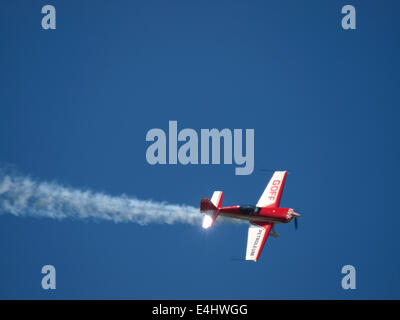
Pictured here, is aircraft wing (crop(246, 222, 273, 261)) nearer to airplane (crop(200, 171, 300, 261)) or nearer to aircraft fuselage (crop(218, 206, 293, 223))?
airplane (crop(200, 171, 300, 261))

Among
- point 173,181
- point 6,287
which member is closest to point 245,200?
point 173,181

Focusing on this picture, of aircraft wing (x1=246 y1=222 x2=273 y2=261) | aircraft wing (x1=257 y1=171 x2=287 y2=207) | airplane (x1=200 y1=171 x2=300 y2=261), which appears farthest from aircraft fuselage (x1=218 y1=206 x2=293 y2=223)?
aircraft wing (x1=257 y1=171 x2=287 y2=207)

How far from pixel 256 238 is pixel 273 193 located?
2861 millimetres

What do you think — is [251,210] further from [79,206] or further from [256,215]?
[79,206]

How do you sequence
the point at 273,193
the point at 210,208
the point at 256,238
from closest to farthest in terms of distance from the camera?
the point at 256,238, the point at 210,208, the point at 273,193

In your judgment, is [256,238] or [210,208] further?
[210,208]

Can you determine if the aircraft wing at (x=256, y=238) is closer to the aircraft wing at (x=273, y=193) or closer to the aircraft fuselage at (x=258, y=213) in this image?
the aircraft fuselage at (x=258, y=213)

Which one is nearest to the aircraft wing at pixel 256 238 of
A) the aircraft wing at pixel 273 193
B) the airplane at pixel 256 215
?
the airplane at pixel 256 215

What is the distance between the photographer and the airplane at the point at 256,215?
122ft

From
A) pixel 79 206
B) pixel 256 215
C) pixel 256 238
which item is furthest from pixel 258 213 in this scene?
pixel 79 206

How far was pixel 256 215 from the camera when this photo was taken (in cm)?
3788

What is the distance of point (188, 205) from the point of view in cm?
3938

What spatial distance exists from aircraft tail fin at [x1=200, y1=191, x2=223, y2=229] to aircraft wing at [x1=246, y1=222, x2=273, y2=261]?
1.93 m
